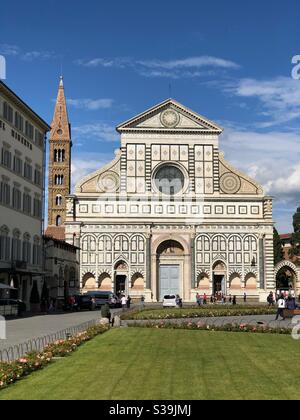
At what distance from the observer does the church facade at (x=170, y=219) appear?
6994 centimetres

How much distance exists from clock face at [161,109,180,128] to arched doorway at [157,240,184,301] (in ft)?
43.4

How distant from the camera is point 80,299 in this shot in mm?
52688

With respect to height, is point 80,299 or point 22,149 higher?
point 22,149

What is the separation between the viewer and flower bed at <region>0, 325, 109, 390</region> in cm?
1421

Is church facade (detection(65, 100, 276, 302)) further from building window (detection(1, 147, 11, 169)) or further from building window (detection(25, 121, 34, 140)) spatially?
building window (detection(1, 147, 11, 169))

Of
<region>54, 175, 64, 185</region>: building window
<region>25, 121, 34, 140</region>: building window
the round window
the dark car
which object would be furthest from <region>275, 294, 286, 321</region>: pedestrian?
<region>54, 175, 64, 185</region>: building window

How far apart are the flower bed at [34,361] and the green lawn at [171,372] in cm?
26

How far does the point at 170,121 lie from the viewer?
72312 millimetres

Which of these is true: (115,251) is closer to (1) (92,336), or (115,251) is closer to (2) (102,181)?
(2) (102,181)

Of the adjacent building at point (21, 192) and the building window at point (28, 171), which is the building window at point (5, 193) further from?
the building window at point (28, 171)

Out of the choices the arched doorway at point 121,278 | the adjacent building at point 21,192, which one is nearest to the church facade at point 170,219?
the arched doorway at point 121,278
